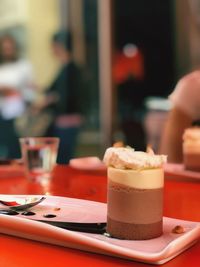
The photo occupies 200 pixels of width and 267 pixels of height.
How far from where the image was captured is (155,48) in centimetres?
572

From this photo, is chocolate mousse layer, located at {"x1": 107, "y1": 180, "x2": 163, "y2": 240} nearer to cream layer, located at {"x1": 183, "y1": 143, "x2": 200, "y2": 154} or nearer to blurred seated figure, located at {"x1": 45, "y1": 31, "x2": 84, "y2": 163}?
cream layer, located at {"x1": 183, "y1": 143, "x2": 200, "y2": 154}

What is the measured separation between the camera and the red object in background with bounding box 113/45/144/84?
231 inches

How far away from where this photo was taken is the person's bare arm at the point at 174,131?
258 centimetres

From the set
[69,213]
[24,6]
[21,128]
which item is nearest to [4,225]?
[69,213]

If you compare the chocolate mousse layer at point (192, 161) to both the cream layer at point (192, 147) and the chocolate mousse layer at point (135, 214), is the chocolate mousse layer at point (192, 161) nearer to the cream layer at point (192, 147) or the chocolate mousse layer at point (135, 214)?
the cream layer at point (192, 147)

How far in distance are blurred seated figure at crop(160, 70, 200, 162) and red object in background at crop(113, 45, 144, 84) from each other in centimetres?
325

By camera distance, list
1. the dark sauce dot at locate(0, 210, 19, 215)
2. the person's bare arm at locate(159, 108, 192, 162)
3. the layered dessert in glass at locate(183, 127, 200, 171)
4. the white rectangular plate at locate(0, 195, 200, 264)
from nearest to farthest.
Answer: the white rectangular plate at locate(0, 195, 200, 264), the dark sauce dot at locate(0, 210, 19, 215), the layered dessert in glass at locate(183, 127, 200, 171), the person's bare arm at locate(159, 108, 192, 162)

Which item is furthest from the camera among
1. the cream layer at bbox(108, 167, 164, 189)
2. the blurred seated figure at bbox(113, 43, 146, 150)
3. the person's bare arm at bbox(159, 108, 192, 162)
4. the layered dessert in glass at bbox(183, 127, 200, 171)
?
the blurred seated figure at bbox(113, 43, 146, 150)

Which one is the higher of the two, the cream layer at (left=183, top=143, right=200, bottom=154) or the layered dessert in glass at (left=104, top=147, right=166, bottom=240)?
the layered dessert in glass at (left=104, top=147, right=166, bottom=240)

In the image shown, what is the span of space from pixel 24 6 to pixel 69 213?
5.12 m

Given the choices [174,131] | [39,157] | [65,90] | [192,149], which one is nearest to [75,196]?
[39,157]

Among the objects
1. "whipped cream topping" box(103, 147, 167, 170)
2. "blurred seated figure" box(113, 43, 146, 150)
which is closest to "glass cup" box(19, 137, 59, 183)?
"whipped cream topping" box(103, 147, 167, 170)

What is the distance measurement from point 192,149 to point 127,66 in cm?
418

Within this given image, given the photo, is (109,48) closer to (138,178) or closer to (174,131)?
(174,131)
